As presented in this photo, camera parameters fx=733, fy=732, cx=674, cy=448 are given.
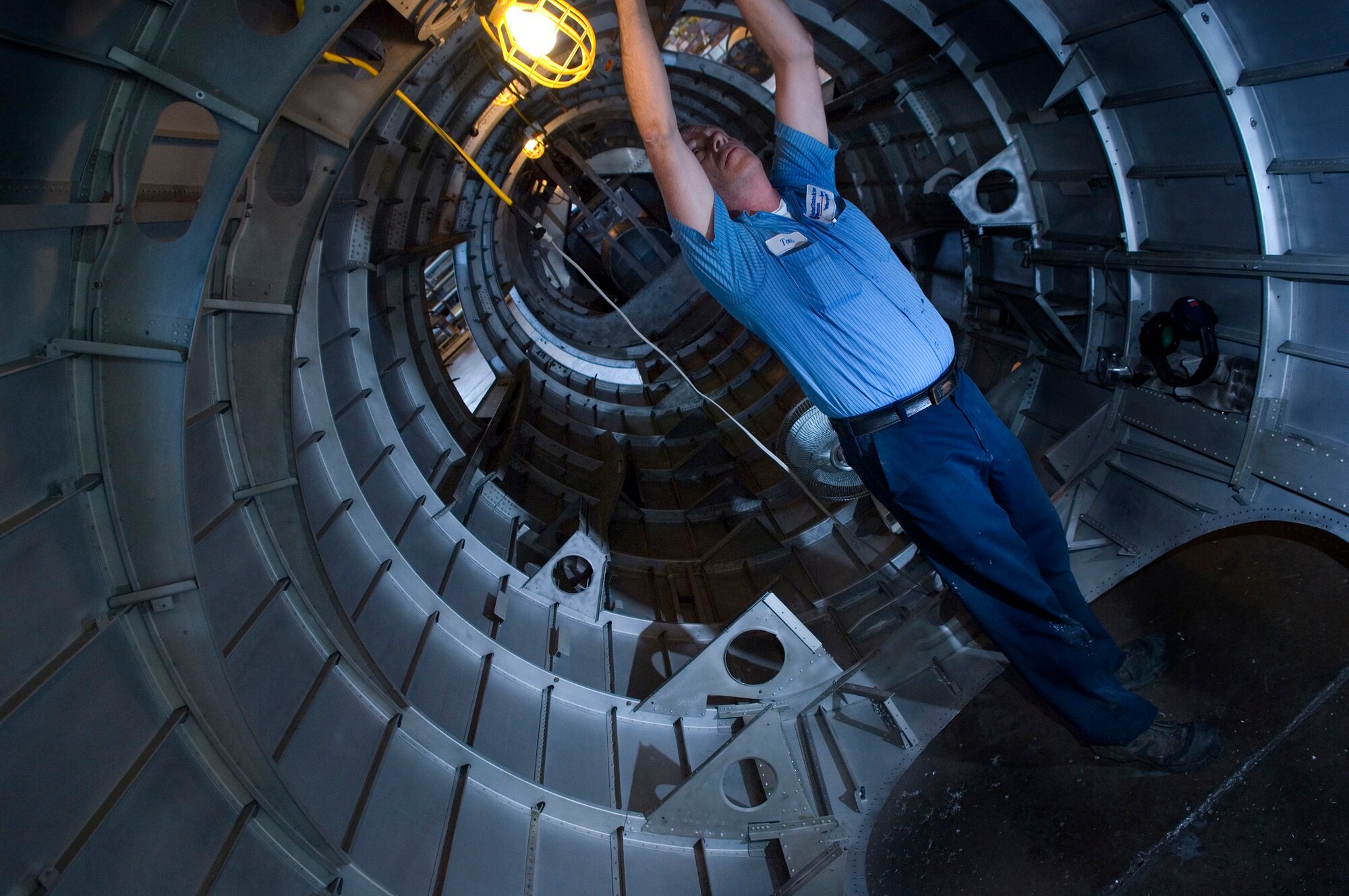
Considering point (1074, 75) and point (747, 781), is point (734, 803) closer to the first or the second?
point (747, 781)

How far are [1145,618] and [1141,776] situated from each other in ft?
3.12

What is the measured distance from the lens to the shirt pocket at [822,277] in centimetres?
265

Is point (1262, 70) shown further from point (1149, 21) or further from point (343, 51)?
point (343, 51)

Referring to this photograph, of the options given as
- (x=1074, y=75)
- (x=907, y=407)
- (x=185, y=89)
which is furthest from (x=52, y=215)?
(x=1074, y=75)

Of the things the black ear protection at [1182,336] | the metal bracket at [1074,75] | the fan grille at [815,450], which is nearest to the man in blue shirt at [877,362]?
the fan grille at [815,450]

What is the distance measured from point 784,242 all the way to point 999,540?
4.59ft

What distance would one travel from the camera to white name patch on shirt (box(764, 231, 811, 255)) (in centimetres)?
265

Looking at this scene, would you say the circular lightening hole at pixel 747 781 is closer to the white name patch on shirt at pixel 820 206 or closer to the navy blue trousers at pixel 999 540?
the navy blue trousers at pixel 999 540

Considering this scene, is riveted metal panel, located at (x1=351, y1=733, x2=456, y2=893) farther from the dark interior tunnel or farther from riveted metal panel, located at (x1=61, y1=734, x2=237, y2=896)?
riveted metal panel, located at (x1=61, y1=734, x2=237, y2=896)

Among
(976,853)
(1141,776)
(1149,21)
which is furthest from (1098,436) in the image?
(976,853)

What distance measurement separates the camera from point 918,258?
6.10 metres

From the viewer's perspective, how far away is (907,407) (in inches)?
110

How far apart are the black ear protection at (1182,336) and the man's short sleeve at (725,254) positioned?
2.63m

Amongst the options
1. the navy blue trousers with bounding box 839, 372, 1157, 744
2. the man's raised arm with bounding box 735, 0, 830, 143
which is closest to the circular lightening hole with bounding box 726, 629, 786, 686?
the navy blue trousers with bounding box 839, 372, 1157, 744
